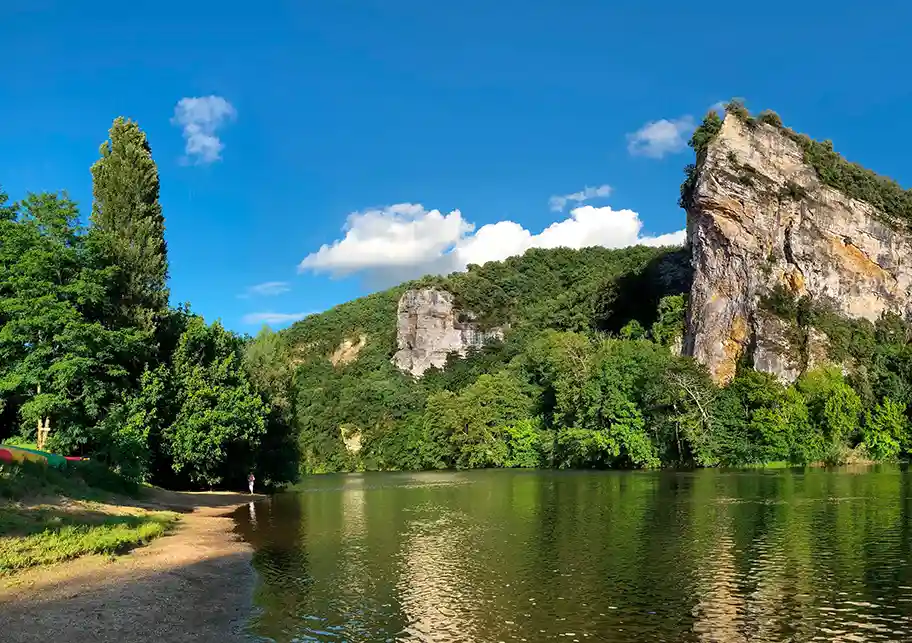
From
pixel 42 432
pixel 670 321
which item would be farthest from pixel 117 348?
pixel 670 321

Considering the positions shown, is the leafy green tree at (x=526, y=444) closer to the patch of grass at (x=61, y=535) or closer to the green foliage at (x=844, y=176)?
the green foliage at (x=844, y=176)

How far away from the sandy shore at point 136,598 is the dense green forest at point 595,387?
40075 mm

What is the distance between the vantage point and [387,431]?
440 feet

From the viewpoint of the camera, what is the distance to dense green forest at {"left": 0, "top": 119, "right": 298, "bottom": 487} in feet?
130

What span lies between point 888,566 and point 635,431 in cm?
6085

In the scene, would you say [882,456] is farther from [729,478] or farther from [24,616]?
[24,616]

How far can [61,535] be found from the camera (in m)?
21.6

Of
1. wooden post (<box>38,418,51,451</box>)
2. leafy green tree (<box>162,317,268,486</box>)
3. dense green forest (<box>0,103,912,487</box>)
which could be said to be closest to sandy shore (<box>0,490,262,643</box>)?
wooden post (<box>38,418,51,451</box>)

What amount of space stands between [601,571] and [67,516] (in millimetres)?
19365

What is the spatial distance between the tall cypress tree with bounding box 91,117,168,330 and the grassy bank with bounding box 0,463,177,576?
47.4ft

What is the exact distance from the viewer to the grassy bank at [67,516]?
20000mm

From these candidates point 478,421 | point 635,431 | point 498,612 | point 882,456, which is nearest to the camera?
point 498,612

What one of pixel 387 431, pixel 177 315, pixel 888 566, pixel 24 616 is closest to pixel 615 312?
pixel 387 431

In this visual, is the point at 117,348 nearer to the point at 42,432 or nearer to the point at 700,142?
the point at 42,432
